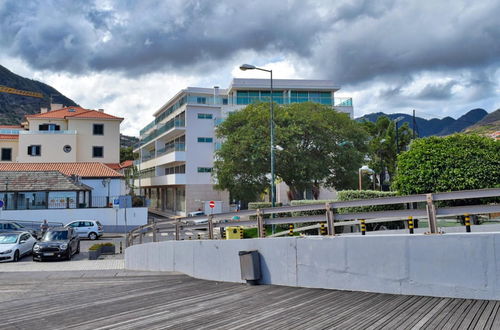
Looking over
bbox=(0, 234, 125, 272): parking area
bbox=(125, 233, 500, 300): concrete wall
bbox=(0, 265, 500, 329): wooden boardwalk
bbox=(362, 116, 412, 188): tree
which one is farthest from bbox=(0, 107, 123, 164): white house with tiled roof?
bbox=(125, 233, 500, 300): concrete wall

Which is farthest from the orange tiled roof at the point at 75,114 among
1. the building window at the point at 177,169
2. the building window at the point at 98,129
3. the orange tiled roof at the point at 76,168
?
the orange tiled roof at the point at 76,168

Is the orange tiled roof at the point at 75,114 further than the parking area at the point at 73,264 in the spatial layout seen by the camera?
Yes

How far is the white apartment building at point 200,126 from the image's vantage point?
5312 cm

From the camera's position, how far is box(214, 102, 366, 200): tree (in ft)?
111

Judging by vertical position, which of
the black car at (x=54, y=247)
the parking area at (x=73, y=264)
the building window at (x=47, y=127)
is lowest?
the parking area at (x=73, y=264)

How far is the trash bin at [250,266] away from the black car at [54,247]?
1552 centimetres

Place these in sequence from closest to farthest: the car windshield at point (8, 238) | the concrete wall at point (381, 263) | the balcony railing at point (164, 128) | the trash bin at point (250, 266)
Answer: the concrete wall at point (381, 263), the trash bin at point (250, 266), the car windshield at point (8, 238), the balcony railing at point (164, 128)

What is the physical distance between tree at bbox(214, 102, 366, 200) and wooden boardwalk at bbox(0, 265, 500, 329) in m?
23.8

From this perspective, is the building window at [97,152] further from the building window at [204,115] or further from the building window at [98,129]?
the building window at [204,115]

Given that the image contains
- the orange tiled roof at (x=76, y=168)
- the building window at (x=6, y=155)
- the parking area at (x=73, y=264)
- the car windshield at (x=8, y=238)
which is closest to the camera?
the parking area at (x=73, y=264)

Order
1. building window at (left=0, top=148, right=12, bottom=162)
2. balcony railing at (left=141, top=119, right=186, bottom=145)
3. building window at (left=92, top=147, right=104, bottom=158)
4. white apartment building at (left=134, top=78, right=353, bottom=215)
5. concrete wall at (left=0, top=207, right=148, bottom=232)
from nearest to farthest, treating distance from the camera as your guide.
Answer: concrete wall at (left=0, top=207, right=148, bottom=232) < white apartment building at (left=134, top=78, right=353, bottom=215) < balcony railing at (left=141, top=119, right=186, bottom=145) < building window at (left=92, top=147, right=104, bottom=158) < building window at (left=0, top=148, right=12, bottom=162)

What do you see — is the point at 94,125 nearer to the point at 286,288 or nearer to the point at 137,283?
the point at 137,283

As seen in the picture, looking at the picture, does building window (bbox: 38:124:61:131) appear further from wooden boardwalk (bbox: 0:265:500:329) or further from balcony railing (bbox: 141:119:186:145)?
wooden boardwalk (bbox: 0:265:500:329)

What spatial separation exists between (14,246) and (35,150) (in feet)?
120
